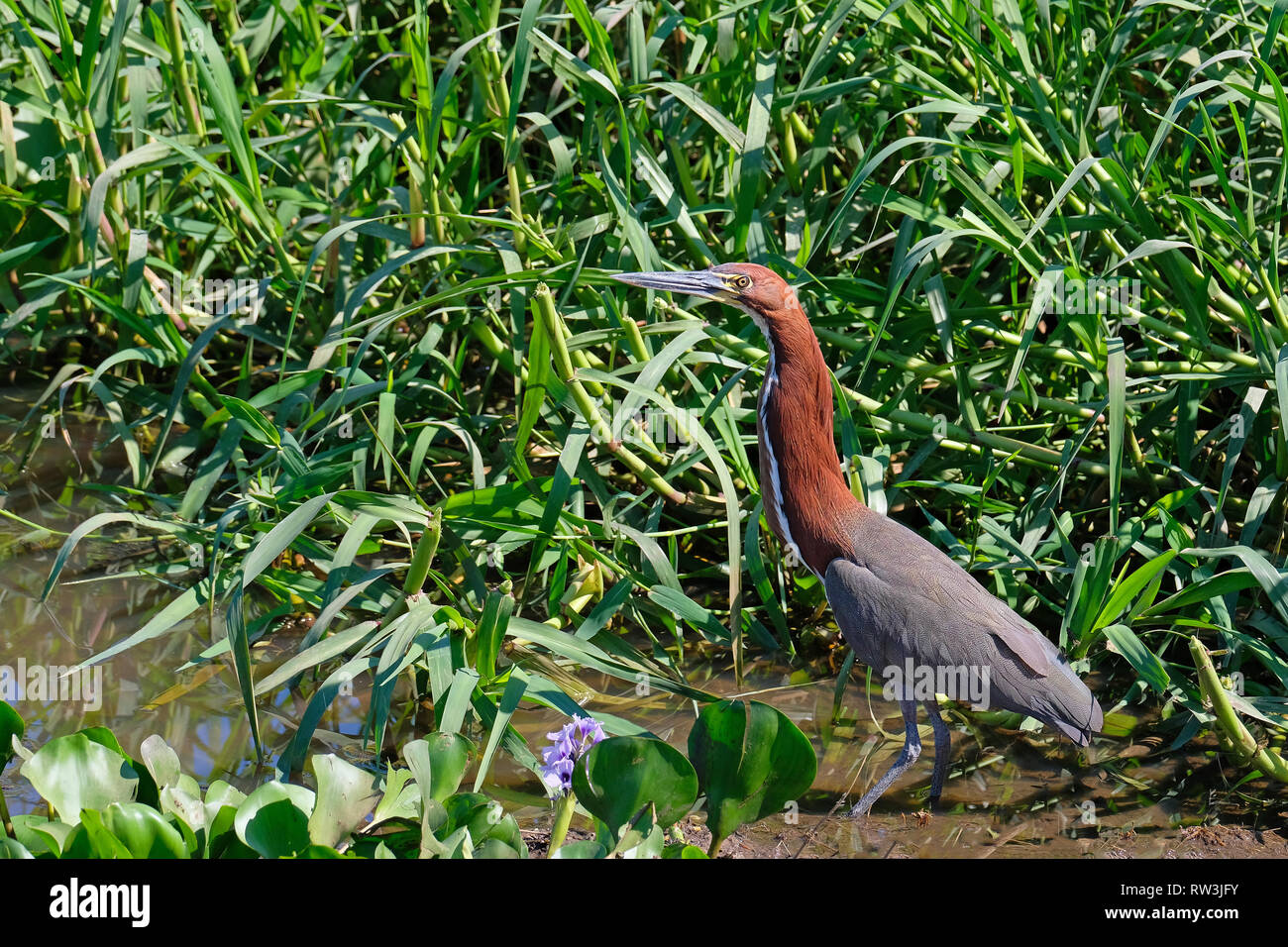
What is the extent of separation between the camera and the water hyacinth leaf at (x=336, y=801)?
2629 mm

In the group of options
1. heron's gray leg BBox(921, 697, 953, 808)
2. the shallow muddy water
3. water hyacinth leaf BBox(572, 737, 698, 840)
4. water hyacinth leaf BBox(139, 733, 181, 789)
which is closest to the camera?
water hyacinth leaf BBox(572, 737, 698, 840)

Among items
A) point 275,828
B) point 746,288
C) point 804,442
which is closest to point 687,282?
point 746,288

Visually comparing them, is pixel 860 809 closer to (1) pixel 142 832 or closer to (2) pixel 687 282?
(2) pixel 687 282

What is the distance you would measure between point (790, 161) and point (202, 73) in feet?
6.15

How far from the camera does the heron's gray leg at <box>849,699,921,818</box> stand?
10.6ft

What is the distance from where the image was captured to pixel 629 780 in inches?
103

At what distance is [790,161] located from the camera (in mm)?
4234

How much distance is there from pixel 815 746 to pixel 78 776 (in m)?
1.86

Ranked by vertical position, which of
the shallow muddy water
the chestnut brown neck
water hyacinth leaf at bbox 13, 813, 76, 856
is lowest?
the shallow muddy water

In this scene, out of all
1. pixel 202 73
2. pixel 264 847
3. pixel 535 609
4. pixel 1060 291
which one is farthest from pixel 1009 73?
pixel 264 847

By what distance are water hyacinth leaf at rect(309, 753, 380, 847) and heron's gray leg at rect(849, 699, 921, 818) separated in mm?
1249

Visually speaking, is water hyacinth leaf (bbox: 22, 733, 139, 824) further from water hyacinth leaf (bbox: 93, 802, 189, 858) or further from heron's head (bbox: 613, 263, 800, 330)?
heron's head (bbox: 613, 263, 800, 330)

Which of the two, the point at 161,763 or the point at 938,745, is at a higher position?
the point at 161,763

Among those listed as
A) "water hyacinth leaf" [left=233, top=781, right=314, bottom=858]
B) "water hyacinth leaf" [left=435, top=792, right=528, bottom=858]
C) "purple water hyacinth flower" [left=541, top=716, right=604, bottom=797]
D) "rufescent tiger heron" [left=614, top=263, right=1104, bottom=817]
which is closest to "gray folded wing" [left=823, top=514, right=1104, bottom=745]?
"rufescent tiger heron" [left=614, top=263, right=1104, bottom=817]
